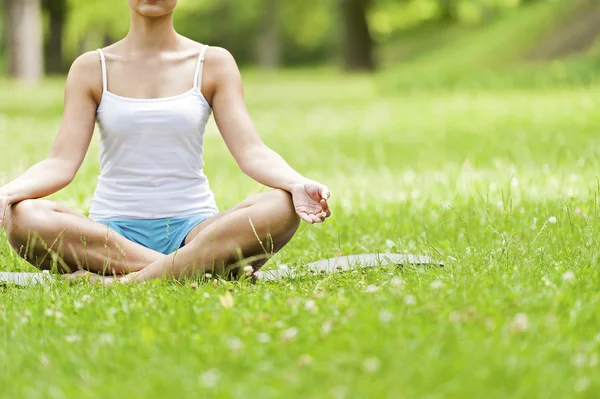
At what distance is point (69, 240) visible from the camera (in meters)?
4.84

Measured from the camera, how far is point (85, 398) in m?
2.90

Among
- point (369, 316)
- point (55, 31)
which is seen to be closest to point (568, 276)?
point (369, 316)

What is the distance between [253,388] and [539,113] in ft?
36.3

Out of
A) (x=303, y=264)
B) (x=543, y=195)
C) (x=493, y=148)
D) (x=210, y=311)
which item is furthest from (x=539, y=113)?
(x=210, y=311)

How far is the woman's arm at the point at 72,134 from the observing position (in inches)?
194

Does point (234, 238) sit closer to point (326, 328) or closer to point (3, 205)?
point (3, 205)

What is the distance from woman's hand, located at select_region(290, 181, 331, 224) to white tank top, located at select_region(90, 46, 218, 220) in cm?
67

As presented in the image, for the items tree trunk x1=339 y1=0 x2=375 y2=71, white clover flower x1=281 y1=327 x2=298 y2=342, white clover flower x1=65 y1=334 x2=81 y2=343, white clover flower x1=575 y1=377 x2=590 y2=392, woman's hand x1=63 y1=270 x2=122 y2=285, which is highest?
white clover flower x1=575 y1=377 x2=590 y2=392

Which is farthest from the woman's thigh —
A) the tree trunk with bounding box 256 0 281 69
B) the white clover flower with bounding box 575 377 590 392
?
the tree trunk with bounding box 256 0 281 69

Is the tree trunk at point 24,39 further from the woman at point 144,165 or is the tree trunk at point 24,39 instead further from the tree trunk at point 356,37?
the woman at point 144,165

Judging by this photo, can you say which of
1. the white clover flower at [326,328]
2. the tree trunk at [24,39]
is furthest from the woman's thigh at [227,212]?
the tree trunk at [24,39]

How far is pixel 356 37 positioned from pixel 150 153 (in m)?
30.0

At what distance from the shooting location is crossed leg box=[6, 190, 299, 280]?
466cm

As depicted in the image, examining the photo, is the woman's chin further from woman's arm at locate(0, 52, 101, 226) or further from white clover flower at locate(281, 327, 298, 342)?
white clover flower at locate(281, 327, 298, 342)
